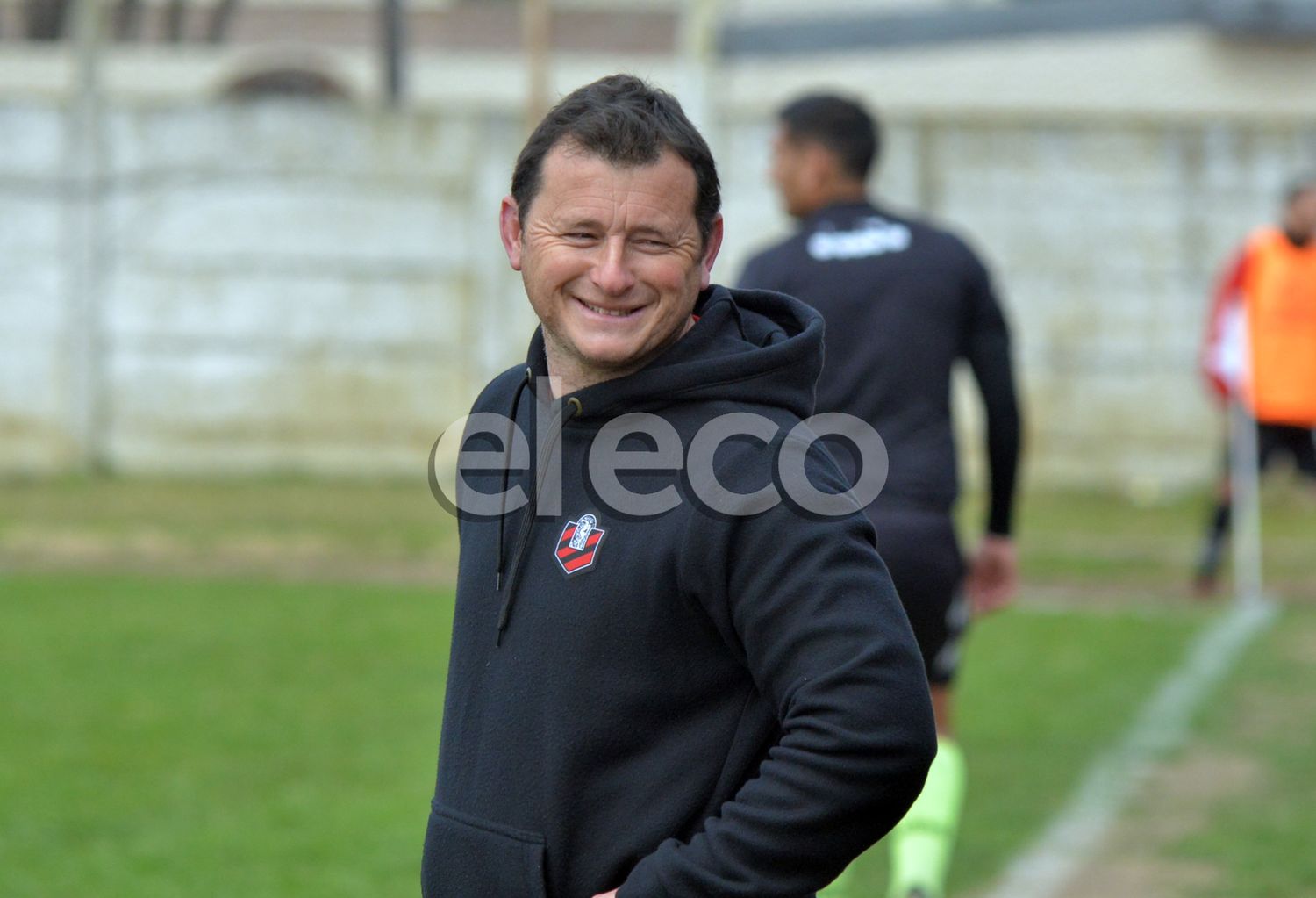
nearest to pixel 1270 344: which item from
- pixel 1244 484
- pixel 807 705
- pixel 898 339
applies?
pixel 1244 484

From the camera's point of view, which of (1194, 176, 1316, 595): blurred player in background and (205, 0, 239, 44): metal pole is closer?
(1194, 176, 1316, 595): blurred player in background

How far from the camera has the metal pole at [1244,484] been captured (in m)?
11.5

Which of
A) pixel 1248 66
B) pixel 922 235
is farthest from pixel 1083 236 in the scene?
pixel 922 235

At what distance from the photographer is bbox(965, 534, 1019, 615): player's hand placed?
17.8 ft

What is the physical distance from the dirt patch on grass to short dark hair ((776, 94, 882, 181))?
7.27 feet

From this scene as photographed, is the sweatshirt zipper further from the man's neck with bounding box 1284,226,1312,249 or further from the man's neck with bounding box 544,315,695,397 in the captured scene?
the man's neck with bounding box 1284,226,1312,249

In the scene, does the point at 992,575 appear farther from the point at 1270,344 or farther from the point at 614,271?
the point at 1270,344

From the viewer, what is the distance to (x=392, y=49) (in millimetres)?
19797

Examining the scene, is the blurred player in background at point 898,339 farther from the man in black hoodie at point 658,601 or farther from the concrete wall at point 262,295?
the concrete wall at point 262,295

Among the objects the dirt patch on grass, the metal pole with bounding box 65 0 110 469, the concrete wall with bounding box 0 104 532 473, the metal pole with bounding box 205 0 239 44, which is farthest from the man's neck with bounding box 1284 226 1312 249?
the metal pole with bounding box 205 0 239 44

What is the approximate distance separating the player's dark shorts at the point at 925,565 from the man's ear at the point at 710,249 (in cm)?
249

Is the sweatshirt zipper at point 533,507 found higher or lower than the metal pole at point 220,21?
lower

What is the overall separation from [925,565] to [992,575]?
0.55 metres

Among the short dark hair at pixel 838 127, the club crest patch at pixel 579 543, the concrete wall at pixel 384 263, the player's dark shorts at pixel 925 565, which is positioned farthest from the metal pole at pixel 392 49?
the club crest patch at pixel 579 543
